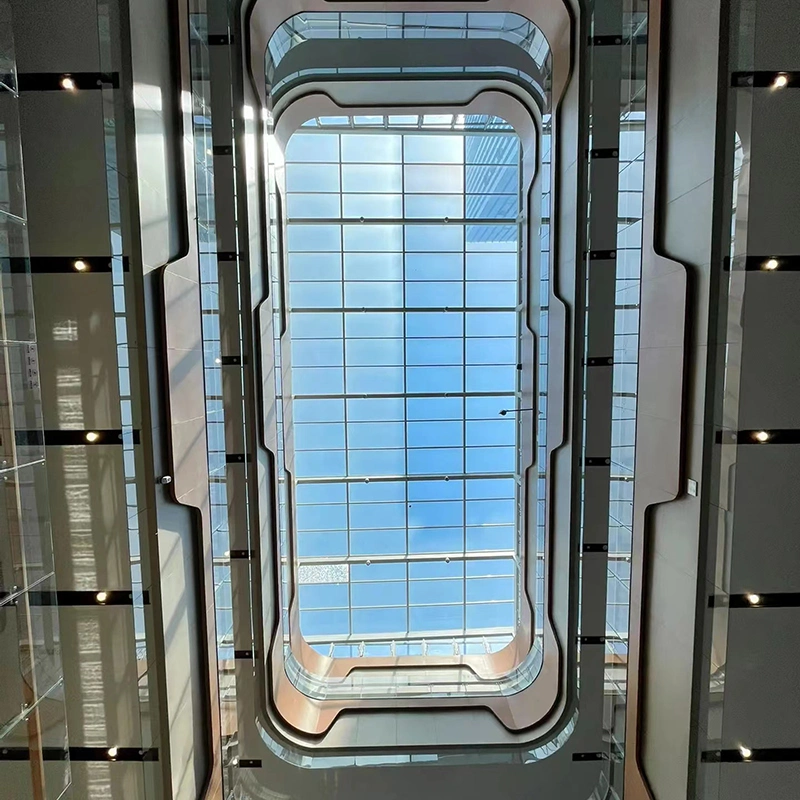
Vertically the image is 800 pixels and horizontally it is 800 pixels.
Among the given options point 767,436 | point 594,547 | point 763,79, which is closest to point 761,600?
point 767,436

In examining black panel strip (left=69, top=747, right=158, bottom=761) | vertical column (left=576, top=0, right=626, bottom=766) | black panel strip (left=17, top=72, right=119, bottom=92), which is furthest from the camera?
vertical column (left=576, top=0, right=626, bottom=766)

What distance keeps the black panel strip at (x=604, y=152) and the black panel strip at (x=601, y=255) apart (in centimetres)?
131

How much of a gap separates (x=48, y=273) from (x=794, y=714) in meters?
9.23

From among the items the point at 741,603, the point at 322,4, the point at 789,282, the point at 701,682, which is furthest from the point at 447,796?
the point at 322,4

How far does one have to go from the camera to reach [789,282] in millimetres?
5211

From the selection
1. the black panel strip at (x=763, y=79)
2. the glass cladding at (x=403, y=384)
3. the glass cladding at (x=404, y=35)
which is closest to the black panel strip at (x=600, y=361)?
the black panel strip at (x=763, y=79)

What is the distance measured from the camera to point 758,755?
19.1ft

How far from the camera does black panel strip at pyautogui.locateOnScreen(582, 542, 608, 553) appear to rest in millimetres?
8094

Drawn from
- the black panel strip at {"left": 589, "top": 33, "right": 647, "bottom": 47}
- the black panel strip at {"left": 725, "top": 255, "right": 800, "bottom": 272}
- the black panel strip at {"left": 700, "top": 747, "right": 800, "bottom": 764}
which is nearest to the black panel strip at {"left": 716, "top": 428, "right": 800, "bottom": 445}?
the black panel strip at {"left": 725, "top": 255, "right": 800, "bottom": 272}

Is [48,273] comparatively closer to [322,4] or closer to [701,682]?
[322,4]

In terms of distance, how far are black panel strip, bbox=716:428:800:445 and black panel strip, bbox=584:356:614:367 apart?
2.41m

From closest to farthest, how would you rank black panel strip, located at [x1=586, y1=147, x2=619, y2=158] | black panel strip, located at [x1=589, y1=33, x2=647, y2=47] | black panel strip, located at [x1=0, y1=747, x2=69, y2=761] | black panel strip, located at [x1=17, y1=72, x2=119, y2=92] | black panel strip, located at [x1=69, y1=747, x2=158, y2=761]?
black panel strip, located at [x1=0, y1=747, x2=69, y2=761] → black panel strip, located at [x1=17, y1=72, x2=119, y2=92] → black panel strip, located at [x1=69, y1=747, x2=158, y2=761] → black panel strip, located at [x1=589, y1=33, x2=647, y2=47] → black panel strip, located at [x1=586, y1=147, x2=619, y2=158]

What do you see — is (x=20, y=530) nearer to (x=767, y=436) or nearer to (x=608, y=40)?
(x=767, y=436)

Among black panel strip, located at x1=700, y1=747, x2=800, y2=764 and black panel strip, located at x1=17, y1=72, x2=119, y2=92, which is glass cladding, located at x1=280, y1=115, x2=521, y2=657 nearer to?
black panel strip, located at x1=700, y1=747, x2=800, y2=764
